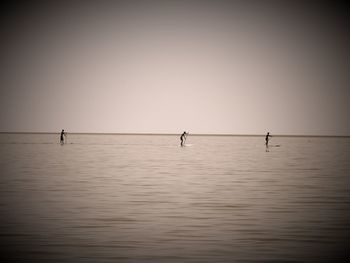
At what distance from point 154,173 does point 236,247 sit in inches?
675

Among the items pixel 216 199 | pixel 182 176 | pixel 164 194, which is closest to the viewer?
pixel 216 199

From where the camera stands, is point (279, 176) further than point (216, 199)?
Yes

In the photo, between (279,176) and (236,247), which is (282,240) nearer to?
(236,247)

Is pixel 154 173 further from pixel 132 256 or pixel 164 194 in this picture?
pixel 132 256

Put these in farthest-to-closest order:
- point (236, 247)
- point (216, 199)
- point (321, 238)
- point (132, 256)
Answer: point (216, 199)
point (321, 238)
point (236, 247)
point (132, 256)

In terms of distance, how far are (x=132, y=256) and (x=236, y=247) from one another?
221 centimetres

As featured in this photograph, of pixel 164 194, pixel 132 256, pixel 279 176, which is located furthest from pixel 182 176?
pixel 132 256

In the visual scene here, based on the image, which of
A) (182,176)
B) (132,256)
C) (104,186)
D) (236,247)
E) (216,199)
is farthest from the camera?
(182,176)

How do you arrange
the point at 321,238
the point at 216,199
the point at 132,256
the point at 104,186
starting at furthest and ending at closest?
the point at 104,186, the point at 216,199, the point at 321,238, the point at 132,256

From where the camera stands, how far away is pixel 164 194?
59.7 ft

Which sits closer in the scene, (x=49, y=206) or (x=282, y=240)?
(x=282, y=240)

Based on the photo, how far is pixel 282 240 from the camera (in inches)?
421

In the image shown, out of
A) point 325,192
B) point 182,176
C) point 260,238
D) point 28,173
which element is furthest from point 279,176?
point 260,238

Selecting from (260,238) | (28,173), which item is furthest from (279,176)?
(260,238)
